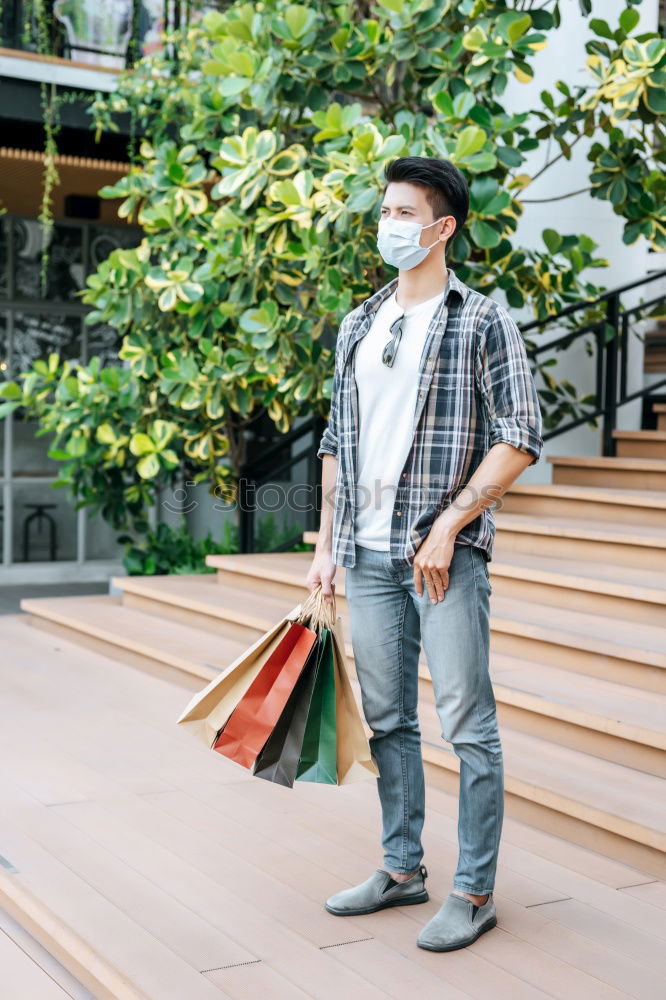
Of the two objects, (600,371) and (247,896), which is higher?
(600,371)

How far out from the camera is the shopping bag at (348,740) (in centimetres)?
268

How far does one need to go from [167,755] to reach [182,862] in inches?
43.6

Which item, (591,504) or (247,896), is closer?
(247,896)

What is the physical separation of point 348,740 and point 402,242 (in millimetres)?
1191

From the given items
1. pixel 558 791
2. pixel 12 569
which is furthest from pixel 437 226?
pixel 12 569

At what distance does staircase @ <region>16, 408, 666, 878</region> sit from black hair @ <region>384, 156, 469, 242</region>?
1797mm

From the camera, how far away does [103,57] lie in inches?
337

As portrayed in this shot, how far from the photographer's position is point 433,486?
102 inches

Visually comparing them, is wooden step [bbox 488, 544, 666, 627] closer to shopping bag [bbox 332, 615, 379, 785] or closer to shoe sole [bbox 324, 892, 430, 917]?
shoe sole [bbox 324, 892, 430, 917]

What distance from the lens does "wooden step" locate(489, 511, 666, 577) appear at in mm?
4914

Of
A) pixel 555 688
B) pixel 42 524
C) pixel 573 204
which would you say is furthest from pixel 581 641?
pixel 42 524

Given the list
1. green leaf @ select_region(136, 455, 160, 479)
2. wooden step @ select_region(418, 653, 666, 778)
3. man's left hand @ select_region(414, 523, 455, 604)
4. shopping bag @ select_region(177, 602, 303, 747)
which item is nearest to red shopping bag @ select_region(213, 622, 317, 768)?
shopping bag @ select_region(177, 602, 303, 747)

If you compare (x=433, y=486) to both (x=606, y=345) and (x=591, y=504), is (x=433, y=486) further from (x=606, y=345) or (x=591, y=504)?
(x=606, y=345)

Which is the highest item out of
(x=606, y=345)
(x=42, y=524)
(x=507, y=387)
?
(x=606, y=345)
